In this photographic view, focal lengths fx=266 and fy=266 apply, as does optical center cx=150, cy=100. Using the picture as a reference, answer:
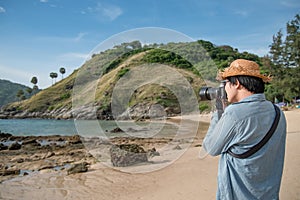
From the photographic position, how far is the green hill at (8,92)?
139125 millimetres

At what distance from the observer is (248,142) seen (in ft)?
5.42

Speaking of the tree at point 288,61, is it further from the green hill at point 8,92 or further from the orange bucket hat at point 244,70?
the green hill at point 8,92

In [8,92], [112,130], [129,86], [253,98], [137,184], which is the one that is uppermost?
[8,92]

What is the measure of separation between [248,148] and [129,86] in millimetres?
9606

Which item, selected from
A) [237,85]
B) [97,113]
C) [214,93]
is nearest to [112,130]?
[97,113]

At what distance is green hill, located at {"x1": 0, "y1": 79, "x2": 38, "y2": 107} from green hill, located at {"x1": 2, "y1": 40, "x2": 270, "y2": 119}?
56.7 metres

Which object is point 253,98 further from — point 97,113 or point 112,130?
point 97,113

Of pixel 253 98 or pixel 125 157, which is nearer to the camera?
pixel 253 98

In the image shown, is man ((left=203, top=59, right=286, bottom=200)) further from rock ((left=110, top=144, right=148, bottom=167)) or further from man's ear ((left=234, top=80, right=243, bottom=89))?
rock ((left=110, top=144, right=148, bottom=167))

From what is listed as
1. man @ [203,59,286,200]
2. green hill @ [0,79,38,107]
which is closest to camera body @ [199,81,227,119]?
man @ [203,59,286,200]

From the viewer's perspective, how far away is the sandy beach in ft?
17.6

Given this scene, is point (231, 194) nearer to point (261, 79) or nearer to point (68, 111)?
point (261, 79)

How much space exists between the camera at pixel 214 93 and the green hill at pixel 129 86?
1653mm

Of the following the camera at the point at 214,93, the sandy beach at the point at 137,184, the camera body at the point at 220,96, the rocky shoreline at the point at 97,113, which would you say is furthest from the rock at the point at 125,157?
the rocky shoreline at the point at 97,113
